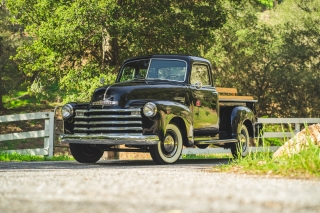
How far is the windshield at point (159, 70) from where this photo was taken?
12.0 metres

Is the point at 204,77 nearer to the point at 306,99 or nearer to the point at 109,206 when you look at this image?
the point at 109,206

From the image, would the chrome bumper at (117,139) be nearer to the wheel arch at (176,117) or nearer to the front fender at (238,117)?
the wheel arch at (176,117)

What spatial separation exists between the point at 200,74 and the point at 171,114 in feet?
6.10

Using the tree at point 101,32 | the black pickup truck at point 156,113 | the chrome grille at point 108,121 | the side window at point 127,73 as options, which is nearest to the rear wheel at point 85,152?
the black pickup truck at point 156,113

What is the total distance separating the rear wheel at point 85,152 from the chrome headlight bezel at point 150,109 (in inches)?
75.0

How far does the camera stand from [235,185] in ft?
18.2

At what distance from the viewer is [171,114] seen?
35.2 feet

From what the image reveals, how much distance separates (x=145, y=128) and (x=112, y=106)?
780 millimetres

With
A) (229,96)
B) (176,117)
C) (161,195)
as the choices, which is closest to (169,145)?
(176,117)

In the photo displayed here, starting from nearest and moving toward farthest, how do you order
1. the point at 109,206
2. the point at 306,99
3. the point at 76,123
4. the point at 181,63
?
the point at 109,206, the point at 76,123, the point at 181,63, the point at 306,99

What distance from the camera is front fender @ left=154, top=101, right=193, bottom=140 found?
10.5m

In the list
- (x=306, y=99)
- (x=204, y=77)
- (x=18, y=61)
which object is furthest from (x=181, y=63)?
(x=18, y=61)

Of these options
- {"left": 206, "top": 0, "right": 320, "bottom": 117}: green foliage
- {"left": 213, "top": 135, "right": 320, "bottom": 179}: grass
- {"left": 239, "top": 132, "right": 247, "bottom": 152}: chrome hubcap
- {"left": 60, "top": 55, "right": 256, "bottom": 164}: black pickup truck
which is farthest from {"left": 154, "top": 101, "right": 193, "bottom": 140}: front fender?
{"left": 206, "top": 0, "right": 320, "bottom": 117}: green foliage

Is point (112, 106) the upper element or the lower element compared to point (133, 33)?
lower
